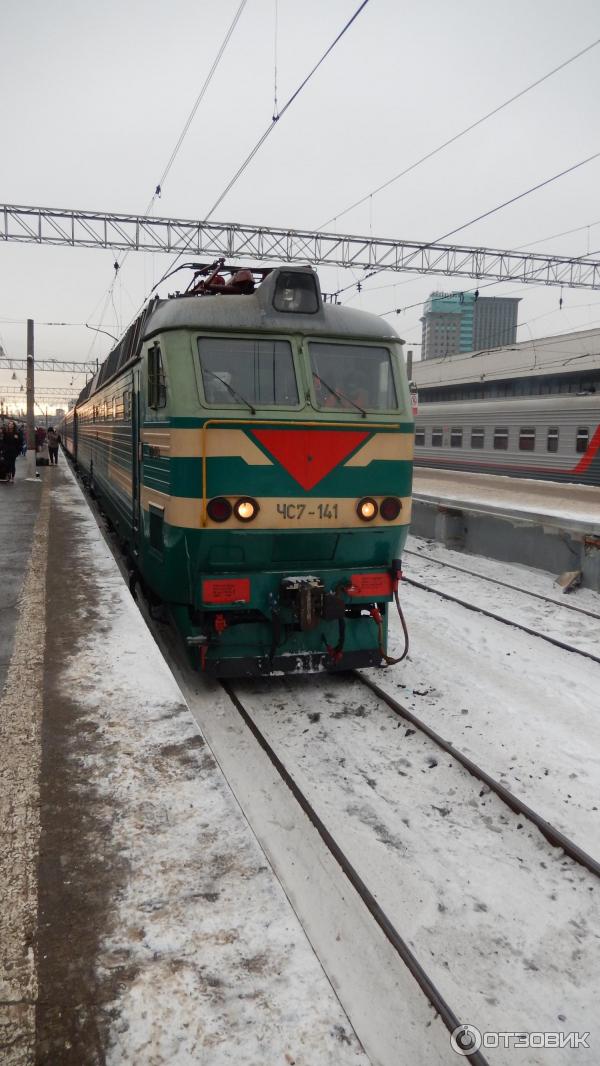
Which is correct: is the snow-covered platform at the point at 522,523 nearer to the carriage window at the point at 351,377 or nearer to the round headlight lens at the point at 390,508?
the round headlight lens at the point at 390,508

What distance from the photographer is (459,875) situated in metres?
3.88

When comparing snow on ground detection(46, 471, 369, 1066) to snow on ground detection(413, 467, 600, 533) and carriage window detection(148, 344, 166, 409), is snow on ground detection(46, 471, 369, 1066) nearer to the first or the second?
carriage window detection(148, 344, 166, 409)

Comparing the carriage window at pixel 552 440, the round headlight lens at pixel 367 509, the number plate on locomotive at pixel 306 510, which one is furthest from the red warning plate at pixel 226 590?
the carriage window at pixel 552 440

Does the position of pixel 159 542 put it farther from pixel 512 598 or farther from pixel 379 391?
pixel 512 598

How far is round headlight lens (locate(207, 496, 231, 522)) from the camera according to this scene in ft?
18.5

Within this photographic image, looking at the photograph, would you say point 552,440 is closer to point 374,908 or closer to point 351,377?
point 351,377

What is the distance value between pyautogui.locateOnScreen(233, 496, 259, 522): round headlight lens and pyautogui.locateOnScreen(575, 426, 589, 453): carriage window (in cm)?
1609

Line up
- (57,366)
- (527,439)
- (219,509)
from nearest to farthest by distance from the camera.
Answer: (219,509), (527,439), (57,366)

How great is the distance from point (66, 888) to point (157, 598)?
4410mm

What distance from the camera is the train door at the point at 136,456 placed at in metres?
7.59

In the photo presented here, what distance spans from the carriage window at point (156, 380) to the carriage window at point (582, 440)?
1588cm

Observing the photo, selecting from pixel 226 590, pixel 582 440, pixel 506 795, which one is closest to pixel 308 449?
pixel 226 590

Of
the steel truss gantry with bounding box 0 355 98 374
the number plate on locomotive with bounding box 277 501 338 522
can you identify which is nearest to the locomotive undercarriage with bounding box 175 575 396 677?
the number plate on locomotive with bounding box 277 501 338 522

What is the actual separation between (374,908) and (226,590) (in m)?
2.82
